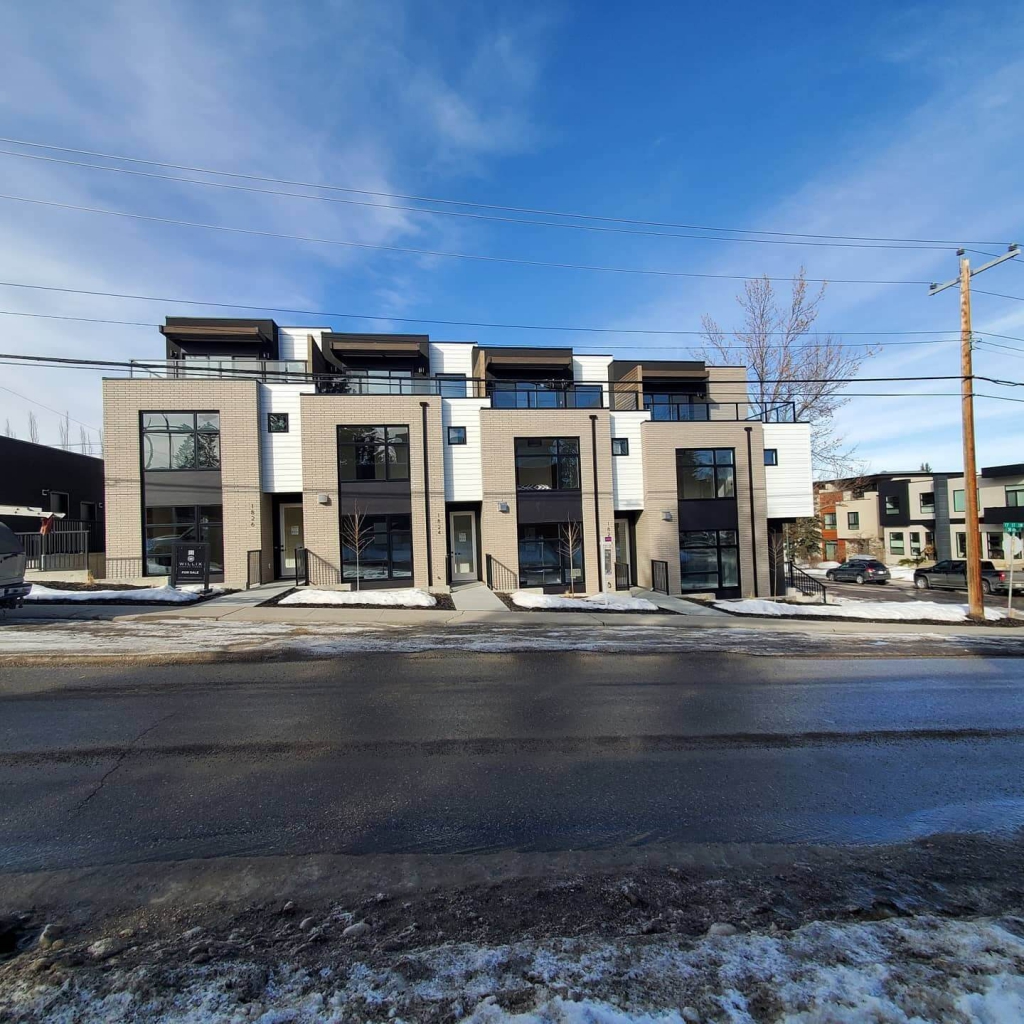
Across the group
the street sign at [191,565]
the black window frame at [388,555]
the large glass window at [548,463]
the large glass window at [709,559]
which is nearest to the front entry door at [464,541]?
the black window frame at [388,555]

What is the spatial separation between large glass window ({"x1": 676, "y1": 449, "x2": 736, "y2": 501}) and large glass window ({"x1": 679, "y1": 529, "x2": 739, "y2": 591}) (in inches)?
58.0

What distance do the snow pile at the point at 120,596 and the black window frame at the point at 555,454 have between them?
11.9 metres

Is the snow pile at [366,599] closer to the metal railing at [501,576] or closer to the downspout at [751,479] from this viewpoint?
the metal railing at [501,576]

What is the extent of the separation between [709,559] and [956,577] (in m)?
19.0

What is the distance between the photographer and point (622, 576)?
977 inches

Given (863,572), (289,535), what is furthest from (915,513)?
(289,535)

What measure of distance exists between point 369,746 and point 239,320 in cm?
2406

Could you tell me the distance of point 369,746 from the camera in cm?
563

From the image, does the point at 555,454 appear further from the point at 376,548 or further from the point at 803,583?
the point at 803,583

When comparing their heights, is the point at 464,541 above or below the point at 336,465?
below

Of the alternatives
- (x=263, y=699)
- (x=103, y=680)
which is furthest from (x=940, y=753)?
(x=103, y=680)

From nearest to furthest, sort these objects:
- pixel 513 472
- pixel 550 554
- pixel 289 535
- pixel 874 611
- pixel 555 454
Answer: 1. pixel 874 611
2. pixel 513 472
3. pixel 550 554
4. pixel 289 535
5. pixel 555 454

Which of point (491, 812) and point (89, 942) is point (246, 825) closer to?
point (89, 942)

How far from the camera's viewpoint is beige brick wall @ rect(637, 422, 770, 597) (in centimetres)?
2392
